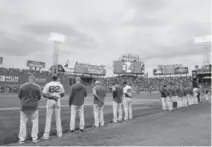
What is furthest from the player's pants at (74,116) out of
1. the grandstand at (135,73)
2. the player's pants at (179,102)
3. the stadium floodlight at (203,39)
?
the grandstand at (135,73)

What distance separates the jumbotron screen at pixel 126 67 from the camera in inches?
2803

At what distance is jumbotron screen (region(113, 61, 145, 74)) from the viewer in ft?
234

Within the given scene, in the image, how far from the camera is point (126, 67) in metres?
71.4

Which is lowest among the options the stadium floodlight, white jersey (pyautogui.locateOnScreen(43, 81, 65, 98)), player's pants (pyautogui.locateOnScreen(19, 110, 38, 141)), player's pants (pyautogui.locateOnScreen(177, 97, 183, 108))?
player's pants (pyautogui.locateOnScreen(177, 97, 183, 108))

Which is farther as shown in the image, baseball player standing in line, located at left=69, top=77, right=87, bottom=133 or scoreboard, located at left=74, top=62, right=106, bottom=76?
scoreboard, located at left=74, top=62, right=106, bottom=76

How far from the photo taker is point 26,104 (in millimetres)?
5855

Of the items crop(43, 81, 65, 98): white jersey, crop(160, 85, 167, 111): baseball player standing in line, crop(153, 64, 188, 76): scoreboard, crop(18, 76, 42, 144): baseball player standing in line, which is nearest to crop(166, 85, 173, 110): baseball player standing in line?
crop(160, 85, 167, 111): baseball player standing in line

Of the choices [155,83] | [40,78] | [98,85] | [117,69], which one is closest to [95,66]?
[117,69]

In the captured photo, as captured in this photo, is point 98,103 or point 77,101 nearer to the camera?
point 77,101

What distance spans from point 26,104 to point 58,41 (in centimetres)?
3699

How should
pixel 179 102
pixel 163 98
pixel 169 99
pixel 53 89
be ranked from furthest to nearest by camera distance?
pixel 179 102
pixel 169 99
pixel 163 98
pixel 53 89

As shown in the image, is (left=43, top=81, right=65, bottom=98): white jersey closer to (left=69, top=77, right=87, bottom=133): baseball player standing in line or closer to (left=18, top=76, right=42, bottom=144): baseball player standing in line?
(left=18, top=76, right=42, bottom=144): baseball player standing in line

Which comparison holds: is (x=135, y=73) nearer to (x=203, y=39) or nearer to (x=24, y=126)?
(x=203, y=39)

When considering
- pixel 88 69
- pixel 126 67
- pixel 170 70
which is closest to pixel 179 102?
pixel 88 69
